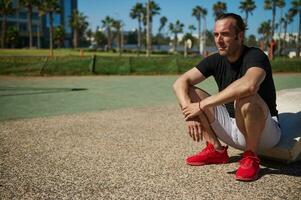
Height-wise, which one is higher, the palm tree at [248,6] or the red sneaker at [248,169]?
the palm tree at [248,6]

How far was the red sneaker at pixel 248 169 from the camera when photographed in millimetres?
3906

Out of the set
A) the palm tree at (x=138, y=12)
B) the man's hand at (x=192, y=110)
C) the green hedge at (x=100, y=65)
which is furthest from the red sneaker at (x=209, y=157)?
the palm tree at (x=138, y=12)

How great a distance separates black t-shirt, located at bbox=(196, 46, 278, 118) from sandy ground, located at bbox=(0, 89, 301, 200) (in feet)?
2.51

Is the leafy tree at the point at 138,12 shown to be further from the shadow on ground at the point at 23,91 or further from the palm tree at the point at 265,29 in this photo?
the shadow on ground at the point at 23,91

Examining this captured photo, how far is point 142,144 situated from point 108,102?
5.19 metres

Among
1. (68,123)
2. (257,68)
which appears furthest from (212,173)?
(68,123)

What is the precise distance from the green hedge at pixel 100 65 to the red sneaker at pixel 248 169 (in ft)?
53.4

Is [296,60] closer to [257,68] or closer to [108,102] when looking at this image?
[108,102]

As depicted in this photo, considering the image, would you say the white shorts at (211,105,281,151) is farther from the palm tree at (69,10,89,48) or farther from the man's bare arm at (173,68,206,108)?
the palm tree at (69,10,89,48)

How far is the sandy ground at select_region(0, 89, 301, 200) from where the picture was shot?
145 inches

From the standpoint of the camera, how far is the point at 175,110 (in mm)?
9250


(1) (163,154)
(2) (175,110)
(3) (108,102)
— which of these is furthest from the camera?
(3) (108,102)

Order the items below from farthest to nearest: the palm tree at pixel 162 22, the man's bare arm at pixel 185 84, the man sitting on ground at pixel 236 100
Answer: the palm tree at pixel 162 22 < the man's bare arm at pixel 185 84 < the man sitting on ground at pixel 236 100

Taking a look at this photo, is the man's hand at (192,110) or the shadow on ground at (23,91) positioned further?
the shadow on ground at (23,91)
